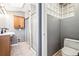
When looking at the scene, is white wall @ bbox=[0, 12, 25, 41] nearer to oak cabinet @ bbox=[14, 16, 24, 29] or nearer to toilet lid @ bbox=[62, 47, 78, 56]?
oak cabinet @ bbox=[14, 16, 24, 29]

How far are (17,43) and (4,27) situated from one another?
0.29 meters

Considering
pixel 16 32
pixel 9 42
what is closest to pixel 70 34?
pixel 16 32

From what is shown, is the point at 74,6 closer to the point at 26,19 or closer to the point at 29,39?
the point at 26,19

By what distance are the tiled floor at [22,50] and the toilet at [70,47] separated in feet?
1.43

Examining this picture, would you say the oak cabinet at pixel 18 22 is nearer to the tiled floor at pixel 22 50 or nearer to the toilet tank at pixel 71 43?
the tiled floor at pixel 22 50

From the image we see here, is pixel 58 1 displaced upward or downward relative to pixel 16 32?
upward

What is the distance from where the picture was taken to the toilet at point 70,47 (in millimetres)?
1275

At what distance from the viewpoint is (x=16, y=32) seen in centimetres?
133

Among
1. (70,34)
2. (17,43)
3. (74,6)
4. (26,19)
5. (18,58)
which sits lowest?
(18,58)

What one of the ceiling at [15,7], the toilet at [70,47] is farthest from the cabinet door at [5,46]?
the toilet at [70,47]

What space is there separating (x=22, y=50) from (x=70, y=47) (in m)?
0.69

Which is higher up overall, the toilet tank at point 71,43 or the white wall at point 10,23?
the white wall at point 10,23

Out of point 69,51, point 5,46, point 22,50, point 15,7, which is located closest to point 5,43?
point 5,46

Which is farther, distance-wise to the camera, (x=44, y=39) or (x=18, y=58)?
(x=44, y=39)
